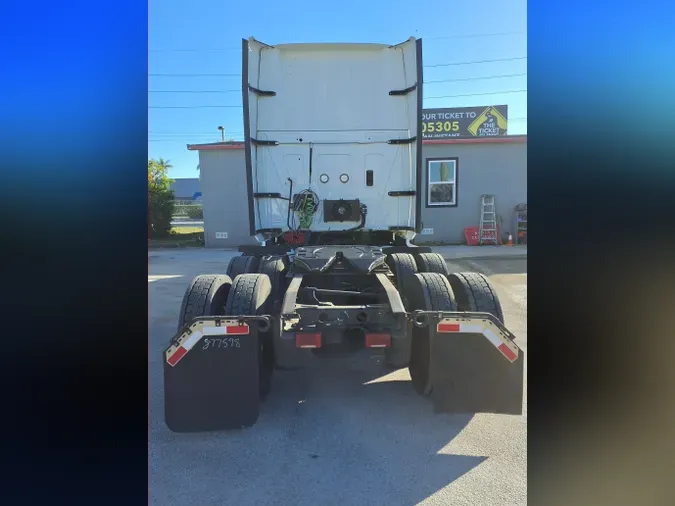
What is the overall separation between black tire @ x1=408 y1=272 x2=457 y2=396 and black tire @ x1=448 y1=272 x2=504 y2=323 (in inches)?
7.5

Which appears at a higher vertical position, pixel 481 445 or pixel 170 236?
pixel 170 236

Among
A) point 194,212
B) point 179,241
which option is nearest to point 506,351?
point 179,241

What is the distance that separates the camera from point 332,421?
3.24 m

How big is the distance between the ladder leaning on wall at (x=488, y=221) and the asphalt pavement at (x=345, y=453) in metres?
11.5

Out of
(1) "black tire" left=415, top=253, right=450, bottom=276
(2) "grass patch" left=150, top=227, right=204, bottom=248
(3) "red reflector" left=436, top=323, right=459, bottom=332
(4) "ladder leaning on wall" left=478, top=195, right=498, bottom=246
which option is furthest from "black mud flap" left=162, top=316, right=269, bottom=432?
(2) "grass patch" left=150, top=227, right=204, bottom=248

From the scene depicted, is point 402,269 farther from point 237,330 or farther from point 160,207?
point 160,207

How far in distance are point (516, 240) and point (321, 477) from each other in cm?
1378

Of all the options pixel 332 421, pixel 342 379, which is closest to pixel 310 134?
pixel 342 379

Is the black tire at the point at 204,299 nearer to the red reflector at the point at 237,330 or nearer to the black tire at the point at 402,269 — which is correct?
the red reflector at the point at 237,330

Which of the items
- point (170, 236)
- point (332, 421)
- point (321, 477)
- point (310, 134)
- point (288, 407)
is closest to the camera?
point (321, 477)

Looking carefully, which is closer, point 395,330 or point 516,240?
point 395,330

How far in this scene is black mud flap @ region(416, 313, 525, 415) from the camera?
9.53ft

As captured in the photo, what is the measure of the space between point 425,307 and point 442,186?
39.2 ft

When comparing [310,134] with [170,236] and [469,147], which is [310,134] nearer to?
[469,147]
